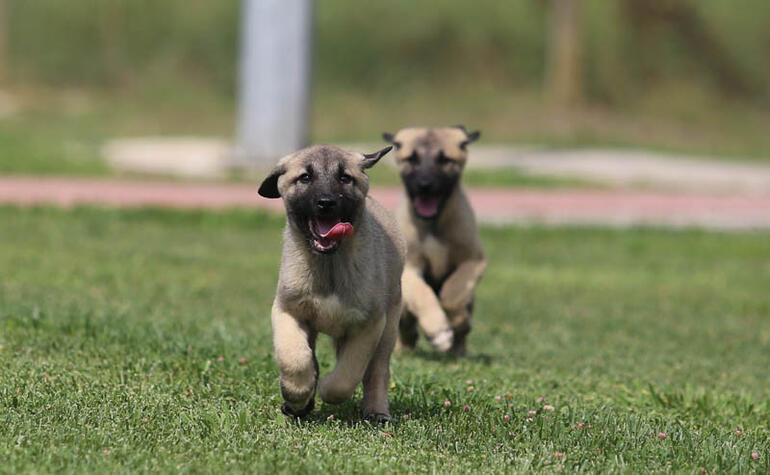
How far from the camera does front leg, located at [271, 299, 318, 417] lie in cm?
532

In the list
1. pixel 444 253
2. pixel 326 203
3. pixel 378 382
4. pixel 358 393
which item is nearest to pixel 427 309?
pixel 444 253

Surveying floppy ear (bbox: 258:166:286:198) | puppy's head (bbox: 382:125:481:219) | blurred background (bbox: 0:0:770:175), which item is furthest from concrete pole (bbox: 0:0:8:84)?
floppy ear (bbox: 258:166:286:198)

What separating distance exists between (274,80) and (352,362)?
16.8 meters

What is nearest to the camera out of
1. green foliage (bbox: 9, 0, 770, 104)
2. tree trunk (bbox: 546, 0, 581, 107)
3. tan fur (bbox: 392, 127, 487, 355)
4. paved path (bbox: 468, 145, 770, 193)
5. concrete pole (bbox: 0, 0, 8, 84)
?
tan fur (bbox: 392, 127, 487, 355)

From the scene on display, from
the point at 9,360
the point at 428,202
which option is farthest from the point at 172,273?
the point at 9,360

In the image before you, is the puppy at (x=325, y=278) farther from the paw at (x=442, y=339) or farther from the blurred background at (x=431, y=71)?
the blurred background at (x=431, y=71)

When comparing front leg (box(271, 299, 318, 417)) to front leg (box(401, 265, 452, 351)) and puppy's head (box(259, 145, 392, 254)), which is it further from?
front leg (box(401, 265, 452, 351))

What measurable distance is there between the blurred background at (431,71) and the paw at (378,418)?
2609 cm

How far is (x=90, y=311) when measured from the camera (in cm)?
835

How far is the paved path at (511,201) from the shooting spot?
57.1ft

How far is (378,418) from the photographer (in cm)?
573

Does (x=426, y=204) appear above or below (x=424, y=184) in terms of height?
below

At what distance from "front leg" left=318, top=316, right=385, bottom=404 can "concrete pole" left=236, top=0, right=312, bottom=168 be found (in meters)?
16.2

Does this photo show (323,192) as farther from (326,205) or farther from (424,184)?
(424,184)
